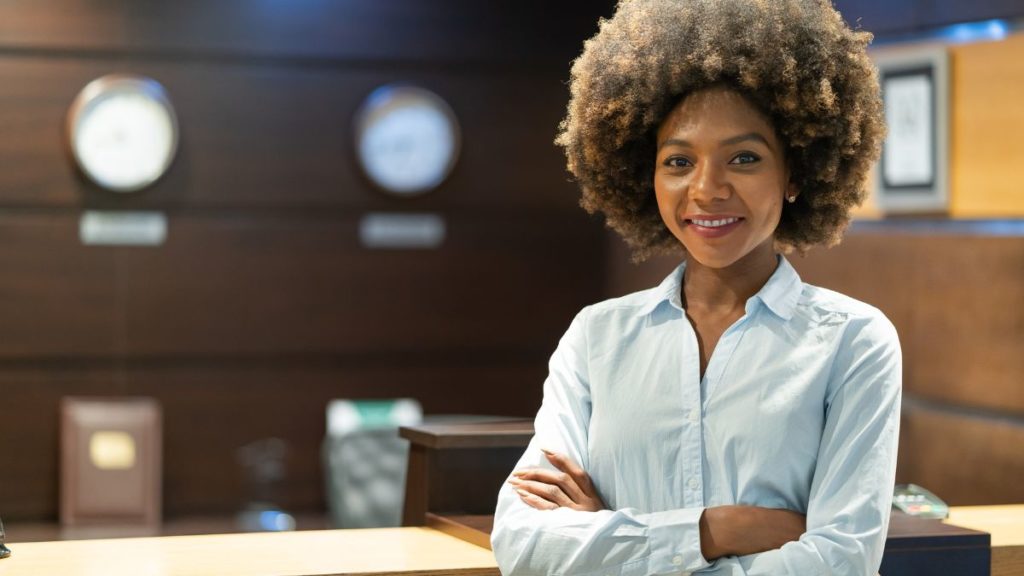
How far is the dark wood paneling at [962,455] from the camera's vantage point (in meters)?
3.55

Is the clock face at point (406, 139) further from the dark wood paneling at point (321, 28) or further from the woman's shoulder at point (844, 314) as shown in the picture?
the woman's shoulder at point (844, 314)

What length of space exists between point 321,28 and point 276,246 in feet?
2.72

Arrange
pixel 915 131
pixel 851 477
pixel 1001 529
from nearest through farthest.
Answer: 1. pixel 851 477
2. pixel 1001 529
3. pixel 915 131

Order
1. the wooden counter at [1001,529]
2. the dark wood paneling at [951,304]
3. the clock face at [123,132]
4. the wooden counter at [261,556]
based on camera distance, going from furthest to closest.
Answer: the clock face at [123,132], the dark wood paneling at [951,304], the wooden counter at [1001,529], the wooden counter at [261,556]

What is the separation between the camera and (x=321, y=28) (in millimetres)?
5336

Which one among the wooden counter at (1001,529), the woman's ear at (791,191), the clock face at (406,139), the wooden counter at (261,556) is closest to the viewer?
the woman's ear at (791,191)

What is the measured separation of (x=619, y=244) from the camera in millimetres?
5676

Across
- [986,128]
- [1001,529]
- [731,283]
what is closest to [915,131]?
[986,128]

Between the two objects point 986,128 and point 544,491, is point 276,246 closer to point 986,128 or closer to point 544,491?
point 986,128

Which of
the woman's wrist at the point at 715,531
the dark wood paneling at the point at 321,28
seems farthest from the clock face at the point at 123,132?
the woman's wrist at the point at 715,531

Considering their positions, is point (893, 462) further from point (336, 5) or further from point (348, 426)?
point (336, 5)

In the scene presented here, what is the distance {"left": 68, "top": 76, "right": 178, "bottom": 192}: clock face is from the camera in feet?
16.3

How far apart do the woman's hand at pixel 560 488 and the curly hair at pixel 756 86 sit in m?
0.39

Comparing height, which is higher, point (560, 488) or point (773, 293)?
point (773, 293)
